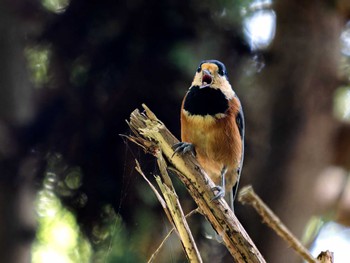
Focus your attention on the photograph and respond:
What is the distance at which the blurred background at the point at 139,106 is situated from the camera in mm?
2350

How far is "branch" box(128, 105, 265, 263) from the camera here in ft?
4.12

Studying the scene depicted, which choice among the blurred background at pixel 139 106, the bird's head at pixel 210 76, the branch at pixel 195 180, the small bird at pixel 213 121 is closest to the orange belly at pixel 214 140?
the small bird at pixel 213 121

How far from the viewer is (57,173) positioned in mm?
2484

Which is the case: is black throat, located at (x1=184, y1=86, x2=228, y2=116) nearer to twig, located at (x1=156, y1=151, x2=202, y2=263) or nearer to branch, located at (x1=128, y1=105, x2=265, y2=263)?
branch, located at (x1=128, y1=105, x2=265, y2=263)

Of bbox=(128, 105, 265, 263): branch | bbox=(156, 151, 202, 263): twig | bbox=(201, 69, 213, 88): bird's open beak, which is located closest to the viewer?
bbox=(156, 151, 202, 263): twig

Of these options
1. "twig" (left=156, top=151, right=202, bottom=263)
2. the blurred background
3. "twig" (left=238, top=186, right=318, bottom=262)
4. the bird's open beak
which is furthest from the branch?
the blurred background

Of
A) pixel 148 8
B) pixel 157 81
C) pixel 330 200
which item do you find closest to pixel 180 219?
pixel 157 81

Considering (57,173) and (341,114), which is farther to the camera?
(341,114)

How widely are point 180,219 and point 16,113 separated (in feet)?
4.67

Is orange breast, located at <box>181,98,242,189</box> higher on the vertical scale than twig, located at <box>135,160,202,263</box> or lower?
higher

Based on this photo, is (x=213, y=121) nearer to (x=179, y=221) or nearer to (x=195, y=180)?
(x=195, y=180)

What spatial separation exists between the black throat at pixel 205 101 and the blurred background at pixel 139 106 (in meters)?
0.45

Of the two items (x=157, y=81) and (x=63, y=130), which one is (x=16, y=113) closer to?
(x=63, y=130)

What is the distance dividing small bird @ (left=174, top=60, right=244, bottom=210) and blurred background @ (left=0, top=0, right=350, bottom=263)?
12.9 inches
